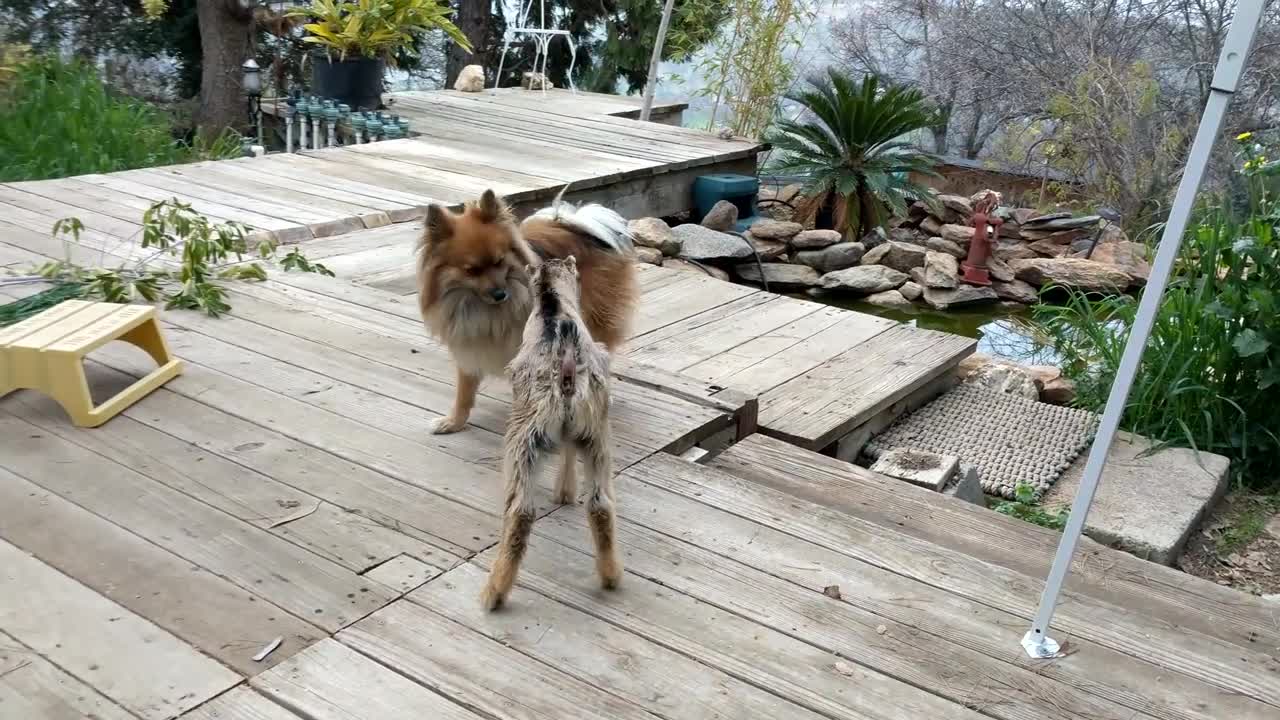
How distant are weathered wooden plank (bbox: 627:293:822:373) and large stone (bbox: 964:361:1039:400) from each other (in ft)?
2.72

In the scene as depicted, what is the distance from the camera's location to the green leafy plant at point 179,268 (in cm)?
378

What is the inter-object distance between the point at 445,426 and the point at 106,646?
116cm

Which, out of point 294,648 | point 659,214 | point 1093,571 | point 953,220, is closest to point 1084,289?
point 953,220

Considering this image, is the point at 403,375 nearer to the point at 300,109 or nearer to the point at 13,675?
the point at 13,675

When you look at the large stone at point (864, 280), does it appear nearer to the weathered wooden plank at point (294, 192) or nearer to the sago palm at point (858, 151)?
the sago palm at point (858, 151)

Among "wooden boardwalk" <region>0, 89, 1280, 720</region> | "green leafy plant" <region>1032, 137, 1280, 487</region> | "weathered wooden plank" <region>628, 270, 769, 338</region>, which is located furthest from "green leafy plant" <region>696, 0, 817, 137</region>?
"wooden boardwalk" <region>0, 89, 1280, 720</region>

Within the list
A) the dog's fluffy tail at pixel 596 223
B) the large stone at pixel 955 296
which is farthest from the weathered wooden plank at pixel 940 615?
the large stone at pixel 955 296

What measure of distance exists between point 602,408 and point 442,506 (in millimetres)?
623

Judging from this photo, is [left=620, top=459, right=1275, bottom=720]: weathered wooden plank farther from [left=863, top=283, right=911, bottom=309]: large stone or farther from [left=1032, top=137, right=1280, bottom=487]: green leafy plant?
[left=863, top=283, right=911, bottom=309]: large stone

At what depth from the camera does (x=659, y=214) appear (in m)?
7.24

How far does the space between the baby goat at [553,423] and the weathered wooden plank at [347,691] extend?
28cm

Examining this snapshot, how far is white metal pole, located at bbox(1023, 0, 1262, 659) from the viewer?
1.69 meters

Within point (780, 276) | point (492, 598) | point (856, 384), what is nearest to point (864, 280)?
point (780, 276)

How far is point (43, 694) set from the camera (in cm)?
178
